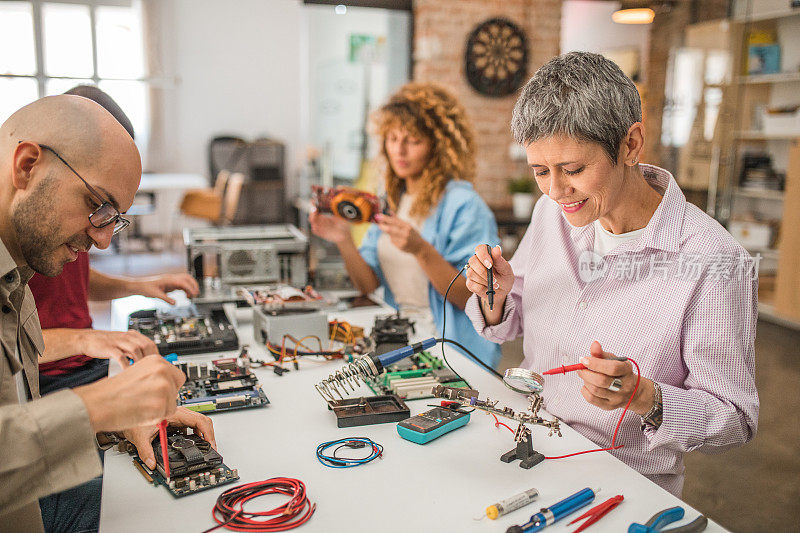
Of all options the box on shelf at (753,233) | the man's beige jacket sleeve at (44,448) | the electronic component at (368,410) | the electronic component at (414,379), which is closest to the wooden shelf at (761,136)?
the box on shelf at (753,233)

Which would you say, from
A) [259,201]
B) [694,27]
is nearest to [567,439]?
[694,27]

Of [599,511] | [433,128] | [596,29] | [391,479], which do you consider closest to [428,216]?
[433,128]

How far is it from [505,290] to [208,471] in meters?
0.86

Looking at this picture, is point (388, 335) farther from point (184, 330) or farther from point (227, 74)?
point (227, 74)

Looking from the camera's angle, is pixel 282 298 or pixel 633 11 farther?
pixel 633 11

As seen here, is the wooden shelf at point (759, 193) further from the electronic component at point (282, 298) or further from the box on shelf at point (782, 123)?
the electronic component at point (282, 298)

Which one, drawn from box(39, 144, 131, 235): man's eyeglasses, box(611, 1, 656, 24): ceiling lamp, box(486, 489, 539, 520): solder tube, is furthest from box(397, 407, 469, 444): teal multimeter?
box(611, 1, 656, 24): ceiling lamp

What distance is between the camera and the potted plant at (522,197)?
5227 millimetres

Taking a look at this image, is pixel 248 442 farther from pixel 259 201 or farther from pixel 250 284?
pixel 259 201

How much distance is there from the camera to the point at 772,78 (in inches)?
200

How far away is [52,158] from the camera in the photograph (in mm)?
1146

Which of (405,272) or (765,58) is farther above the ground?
(765,58)

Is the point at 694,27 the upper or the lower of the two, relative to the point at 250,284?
upper

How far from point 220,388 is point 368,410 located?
38 cm
